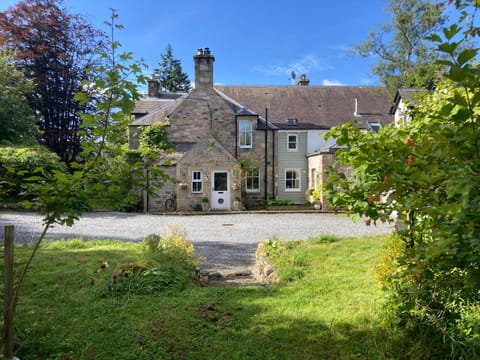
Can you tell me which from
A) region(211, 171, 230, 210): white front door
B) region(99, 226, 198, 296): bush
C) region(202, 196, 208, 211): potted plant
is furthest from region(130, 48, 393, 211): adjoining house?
region(99, 226, 198, 296): bush

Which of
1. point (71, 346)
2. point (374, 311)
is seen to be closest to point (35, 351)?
point (71, 346)

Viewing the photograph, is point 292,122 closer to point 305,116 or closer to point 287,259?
point 305,116

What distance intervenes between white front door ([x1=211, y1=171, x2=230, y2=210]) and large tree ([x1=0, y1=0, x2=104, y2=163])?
1104cm

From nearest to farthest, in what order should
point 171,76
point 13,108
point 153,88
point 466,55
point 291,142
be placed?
1. point 466,55
2. point 13,108
3. point 291,142
4. point 153,88
5. point 171,76

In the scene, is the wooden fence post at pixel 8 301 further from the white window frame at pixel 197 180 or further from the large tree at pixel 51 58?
the large tree at pixel 51 58

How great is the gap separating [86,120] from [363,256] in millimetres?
6222

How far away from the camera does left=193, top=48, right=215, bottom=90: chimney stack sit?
22.1 m

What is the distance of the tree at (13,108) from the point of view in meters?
20.1

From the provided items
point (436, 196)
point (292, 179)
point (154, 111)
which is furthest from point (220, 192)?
point (436, 196)

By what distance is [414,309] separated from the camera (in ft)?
11.6

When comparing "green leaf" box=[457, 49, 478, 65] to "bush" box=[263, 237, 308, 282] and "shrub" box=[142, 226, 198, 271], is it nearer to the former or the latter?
"bush" box=[263, 237, 308, 282]

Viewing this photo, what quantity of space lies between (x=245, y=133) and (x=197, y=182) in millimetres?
4936

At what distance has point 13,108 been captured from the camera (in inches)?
800

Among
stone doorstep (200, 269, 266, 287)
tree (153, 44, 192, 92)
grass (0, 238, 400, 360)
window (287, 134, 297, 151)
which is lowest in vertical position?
stone doorstep (200, 269, 266, 287)
